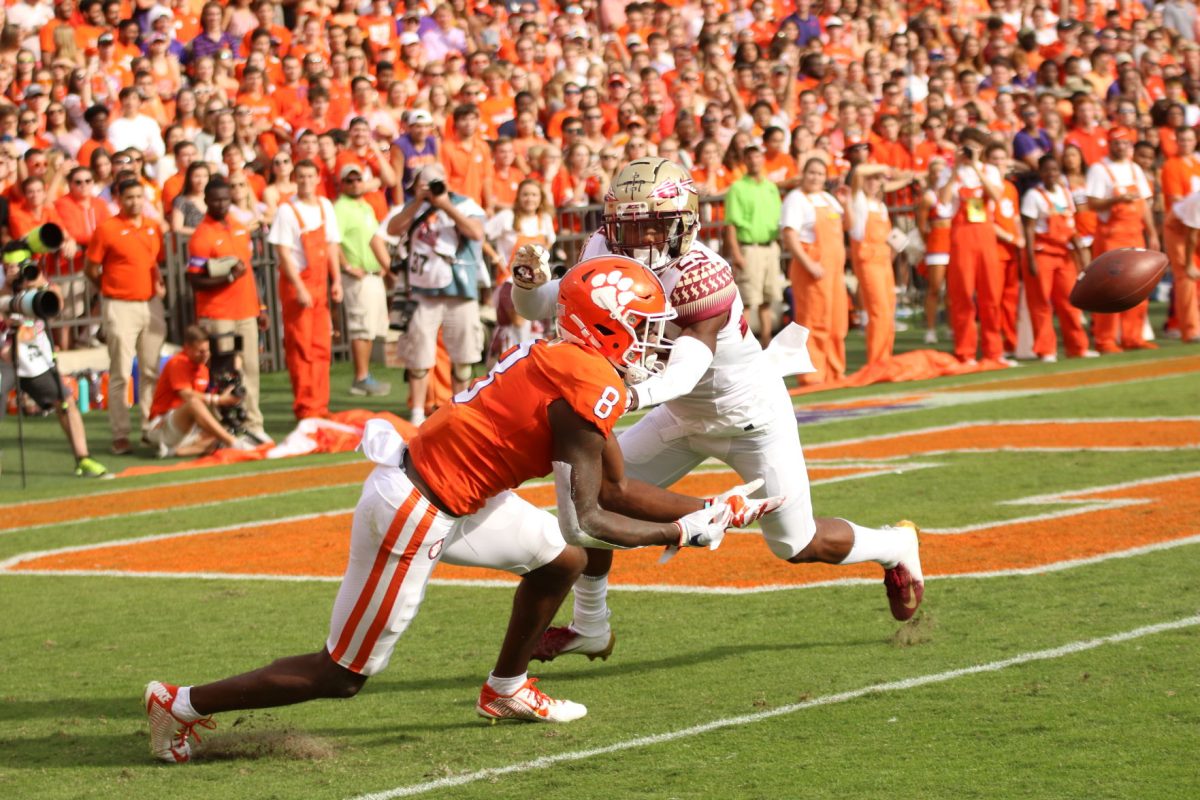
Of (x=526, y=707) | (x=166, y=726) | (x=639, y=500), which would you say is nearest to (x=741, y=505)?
(x=639, y=500)

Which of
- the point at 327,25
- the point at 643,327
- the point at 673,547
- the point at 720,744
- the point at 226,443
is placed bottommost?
the point at 226,443

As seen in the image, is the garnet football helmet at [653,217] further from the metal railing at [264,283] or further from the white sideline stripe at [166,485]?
the metal railing at [264,283]

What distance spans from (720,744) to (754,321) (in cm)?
1074

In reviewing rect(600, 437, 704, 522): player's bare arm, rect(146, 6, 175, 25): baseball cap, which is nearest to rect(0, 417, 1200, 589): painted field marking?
rect(600, 437, 704, 522): player's bare arm

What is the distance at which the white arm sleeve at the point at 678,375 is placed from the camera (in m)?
4.96

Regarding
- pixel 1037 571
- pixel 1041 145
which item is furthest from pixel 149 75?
pixel 1037 571

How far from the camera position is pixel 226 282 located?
12609 mm

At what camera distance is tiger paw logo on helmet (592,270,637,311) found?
4.80 meters

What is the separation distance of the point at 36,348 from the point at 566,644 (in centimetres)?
651

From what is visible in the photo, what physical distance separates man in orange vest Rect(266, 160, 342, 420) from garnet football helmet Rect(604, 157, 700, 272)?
25.0 ft

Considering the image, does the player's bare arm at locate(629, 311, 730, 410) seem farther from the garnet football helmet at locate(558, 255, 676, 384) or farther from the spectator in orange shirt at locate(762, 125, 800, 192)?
the spectator in orange shirt at locate(762, 125, 800, 192)

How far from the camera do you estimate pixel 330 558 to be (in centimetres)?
824

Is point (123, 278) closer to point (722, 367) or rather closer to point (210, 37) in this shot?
point (210, 37)

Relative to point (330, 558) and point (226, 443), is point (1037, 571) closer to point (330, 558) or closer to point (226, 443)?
point (330, 558)
